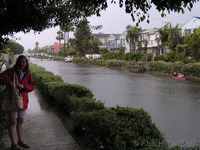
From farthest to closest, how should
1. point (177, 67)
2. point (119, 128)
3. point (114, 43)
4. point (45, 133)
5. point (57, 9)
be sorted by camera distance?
point (114, 43)
point (177, 67)
point (57, 9)
point (45, 133)
point (119, 128)

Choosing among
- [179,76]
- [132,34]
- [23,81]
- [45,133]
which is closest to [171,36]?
[132,34]

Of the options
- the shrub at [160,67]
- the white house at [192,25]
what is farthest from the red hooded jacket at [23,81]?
the white house at [192,25]

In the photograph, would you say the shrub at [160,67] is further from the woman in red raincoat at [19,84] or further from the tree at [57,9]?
the woman in red raincoat at [19,84]

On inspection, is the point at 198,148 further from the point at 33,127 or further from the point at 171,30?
the point at 171,30

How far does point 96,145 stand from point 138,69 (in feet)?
95.2

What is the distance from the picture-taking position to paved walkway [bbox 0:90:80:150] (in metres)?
4.59

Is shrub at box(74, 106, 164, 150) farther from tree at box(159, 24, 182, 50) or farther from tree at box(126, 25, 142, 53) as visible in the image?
tree at box(126, 25, 142, 53)

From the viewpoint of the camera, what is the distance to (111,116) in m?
4.09

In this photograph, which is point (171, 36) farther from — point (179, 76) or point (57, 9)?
point (57, 9)

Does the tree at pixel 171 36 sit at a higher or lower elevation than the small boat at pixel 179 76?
higher

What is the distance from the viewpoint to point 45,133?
5.41 m

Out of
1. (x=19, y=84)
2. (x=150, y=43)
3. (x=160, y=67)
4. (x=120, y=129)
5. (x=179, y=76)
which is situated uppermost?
(x=150, y=43)

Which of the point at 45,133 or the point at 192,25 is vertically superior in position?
the point at 192,25

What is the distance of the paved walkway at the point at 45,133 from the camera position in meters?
4.59
